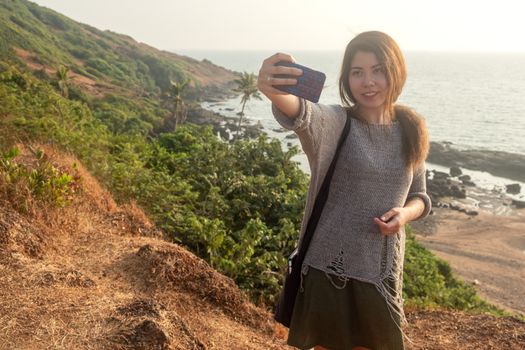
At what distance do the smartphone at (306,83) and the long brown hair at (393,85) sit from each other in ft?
1.13

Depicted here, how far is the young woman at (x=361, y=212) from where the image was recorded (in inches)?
76.6

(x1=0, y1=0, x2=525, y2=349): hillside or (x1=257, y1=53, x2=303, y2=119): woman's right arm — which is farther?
(x1=0, y1=0, x2=525, y2=349): hillside

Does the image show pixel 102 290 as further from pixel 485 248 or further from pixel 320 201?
pixel 485 248

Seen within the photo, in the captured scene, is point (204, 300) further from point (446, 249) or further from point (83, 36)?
point (83, 36)

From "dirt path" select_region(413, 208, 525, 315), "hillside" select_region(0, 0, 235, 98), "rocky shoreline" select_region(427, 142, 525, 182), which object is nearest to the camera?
"dirt path" select_region(413, 208, 525, 315)

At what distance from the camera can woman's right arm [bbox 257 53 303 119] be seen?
66.7 inches

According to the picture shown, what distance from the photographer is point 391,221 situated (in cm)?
193

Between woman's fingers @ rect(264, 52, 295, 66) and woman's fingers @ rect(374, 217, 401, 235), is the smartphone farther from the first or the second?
woman's fingers @ rect(374, 217, 401, 235)

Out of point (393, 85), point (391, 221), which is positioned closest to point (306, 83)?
point (393, 85)

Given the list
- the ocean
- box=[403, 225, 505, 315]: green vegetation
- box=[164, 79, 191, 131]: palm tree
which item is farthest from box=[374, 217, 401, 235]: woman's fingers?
box=[164, 79, 191, 131]: palm tree

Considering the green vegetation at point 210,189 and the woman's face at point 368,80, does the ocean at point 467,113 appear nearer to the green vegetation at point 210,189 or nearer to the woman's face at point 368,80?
the green vegetation at point 210,189

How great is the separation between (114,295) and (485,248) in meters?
21.5

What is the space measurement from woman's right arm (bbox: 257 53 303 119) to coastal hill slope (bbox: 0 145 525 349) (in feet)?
6.27

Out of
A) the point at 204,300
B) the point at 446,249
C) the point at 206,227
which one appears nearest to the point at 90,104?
the point at 446,249
